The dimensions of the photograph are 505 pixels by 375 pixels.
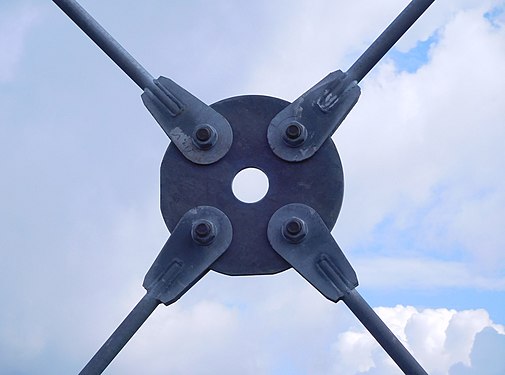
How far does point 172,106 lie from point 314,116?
1249 mm

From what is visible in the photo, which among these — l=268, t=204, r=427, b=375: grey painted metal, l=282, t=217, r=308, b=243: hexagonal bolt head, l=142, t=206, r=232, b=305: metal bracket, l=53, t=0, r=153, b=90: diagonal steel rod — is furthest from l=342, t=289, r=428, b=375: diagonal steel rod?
l=53, t=0, r=153, b=90: diagonal steel rod

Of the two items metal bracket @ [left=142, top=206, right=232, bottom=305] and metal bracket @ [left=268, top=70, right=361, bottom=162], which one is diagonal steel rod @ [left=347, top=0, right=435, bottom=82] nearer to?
metal bracket @ [left=268, top=70, right=361, bottom=162]

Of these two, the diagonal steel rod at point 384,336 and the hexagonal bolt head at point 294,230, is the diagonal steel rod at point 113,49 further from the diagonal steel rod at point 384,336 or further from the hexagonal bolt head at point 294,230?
the diagonal steel rod at point 384,336

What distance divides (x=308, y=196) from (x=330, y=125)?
0.65 m

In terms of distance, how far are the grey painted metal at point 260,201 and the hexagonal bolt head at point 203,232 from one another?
8.0 inches

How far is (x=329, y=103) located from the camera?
8281mm

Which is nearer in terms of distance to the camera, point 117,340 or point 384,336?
point 384,336

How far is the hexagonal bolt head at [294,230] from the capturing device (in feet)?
26.4

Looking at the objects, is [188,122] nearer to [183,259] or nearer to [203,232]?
[203,232]

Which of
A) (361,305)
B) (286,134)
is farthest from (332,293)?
(286,134)

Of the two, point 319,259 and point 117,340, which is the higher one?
point 319,259

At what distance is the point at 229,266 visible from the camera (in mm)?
8195

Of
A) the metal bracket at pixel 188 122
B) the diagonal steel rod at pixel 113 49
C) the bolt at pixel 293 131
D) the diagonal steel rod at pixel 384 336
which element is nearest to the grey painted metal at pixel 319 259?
the diagonal steel rod at pixel 384 336

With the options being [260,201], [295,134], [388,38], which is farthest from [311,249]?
[388,38]
